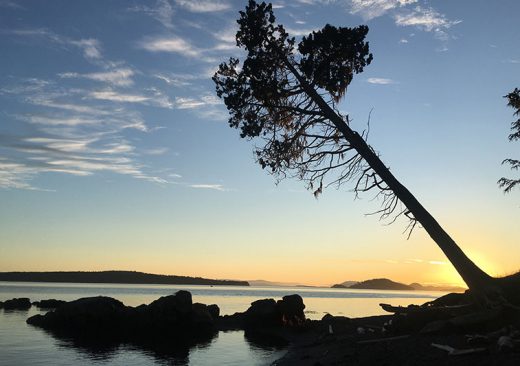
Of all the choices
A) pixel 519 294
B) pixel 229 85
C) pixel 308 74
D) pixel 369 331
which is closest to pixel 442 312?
pixel 519 294

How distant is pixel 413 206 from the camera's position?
60.8 feet

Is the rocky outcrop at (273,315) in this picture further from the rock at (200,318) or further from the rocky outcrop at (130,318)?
the rocky outcrop at (130,318)

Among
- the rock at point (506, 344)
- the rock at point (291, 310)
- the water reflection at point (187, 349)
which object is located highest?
the rock at point (506, 344)

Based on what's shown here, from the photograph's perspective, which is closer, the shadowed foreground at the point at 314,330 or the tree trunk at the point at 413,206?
the shadowed foreground at the point at 314,330

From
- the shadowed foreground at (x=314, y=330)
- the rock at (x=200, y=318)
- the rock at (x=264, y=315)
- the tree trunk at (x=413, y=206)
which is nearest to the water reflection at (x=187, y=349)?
the shadowed foreground at (x=314, y=330)

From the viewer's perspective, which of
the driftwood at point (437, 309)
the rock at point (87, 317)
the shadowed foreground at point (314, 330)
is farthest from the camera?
the rock at point (87, 317)

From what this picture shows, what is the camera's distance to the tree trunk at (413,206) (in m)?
16.9

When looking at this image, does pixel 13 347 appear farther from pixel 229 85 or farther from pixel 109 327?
pixel 229 85

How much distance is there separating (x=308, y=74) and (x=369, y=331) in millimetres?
13166

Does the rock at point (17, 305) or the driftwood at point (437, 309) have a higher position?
the driftwood at point (437, 309)

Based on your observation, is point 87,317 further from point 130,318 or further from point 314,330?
point 314,330

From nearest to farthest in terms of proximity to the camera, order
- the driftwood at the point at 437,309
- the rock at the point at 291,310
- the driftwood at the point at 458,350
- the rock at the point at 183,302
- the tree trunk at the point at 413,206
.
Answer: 1. the driftwood at the point at 458,350
2. the tree trunk at the point at 413,206
3. the driftwood at the point at 437,309
4. the rock at the point at 183,302
5. the rock at the point at 291,310

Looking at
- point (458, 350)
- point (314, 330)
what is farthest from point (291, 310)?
point (458, 350)

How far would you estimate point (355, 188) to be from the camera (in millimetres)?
19984
